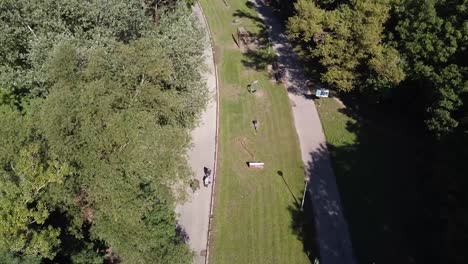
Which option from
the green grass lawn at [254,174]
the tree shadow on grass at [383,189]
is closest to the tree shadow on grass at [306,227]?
the green grass lawn at [254,174]

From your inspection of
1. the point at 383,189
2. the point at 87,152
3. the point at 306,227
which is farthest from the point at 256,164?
the point at 87,152

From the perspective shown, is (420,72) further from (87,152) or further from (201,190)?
(87,152)

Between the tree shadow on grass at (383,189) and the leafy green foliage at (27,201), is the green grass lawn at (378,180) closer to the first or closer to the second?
the tree shadow on grass at (383,189)

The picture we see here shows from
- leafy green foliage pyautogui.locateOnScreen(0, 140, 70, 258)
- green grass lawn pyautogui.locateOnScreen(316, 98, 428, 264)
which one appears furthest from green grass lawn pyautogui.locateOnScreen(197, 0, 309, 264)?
leafy green foliage pyautogui.locateOnScreen(0, 140, 70, 258)

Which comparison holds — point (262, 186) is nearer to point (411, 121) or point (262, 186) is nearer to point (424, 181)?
point (424, 181)

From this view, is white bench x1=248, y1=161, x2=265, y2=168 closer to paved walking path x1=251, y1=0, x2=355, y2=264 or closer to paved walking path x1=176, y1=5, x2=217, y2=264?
paved walking path x1=176, y1=5, x2=217, y2=264

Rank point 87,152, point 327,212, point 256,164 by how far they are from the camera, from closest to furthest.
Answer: point 87,152 < point 327,212 < point 256,164

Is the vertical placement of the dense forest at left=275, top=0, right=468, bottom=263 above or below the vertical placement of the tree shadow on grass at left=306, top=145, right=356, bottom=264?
above
